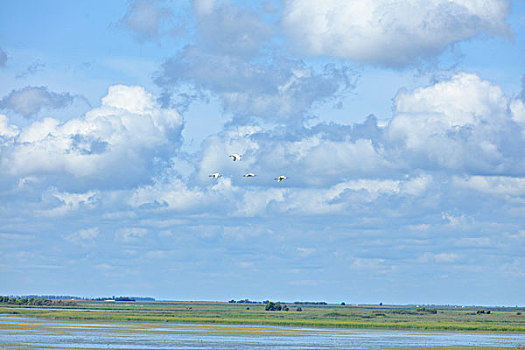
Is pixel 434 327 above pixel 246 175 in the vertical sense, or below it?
below

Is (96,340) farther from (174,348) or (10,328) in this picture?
(10,328)

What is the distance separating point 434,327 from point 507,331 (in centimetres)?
1142

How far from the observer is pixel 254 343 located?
8400 centimetres

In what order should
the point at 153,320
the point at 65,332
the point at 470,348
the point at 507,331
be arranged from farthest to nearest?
the point at 153,320
the point at 507,331
the point at 65,332
the point at 470,348

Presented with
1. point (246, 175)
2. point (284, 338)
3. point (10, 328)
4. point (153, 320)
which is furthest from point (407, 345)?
point (153, 320)

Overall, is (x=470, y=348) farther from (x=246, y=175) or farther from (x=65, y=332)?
(x=65, y=332)

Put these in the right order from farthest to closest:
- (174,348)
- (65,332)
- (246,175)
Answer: (65,332), (174,348), (246,175)

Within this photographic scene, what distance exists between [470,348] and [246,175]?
3265 centimetres

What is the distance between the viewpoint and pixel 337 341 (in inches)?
3595

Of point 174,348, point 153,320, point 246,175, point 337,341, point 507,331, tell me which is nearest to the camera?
point 246,175

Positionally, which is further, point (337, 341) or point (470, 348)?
point (337, 341)

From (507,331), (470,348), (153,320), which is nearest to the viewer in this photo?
(470,348)

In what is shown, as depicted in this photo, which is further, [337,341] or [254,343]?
[337,341]

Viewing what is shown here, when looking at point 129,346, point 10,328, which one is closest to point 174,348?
point 129,346
